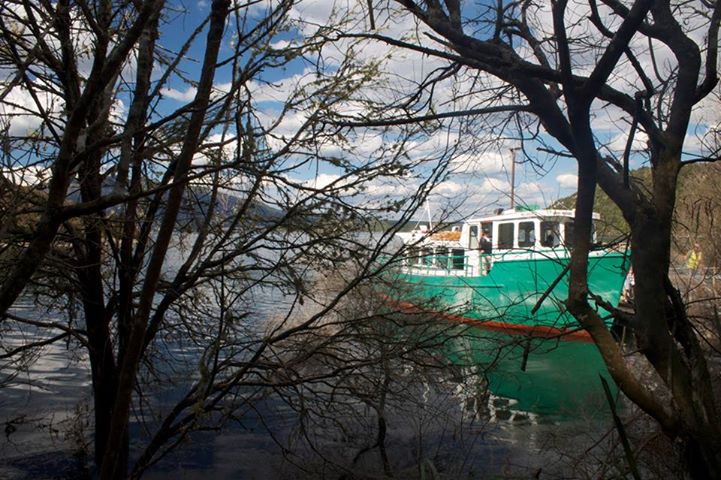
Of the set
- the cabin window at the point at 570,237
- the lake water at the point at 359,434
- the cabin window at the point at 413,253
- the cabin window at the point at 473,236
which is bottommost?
the lake water at the point at 359,434

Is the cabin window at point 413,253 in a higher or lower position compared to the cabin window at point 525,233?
lower

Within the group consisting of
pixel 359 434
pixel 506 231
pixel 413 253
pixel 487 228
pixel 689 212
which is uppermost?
pixel 487 228

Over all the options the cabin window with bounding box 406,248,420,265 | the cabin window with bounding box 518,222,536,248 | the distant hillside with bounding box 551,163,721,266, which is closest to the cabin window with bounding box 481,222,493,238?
the cabin window with bounding box 518,222,536,248

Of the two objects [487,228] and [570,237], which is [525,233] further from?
[570,237]

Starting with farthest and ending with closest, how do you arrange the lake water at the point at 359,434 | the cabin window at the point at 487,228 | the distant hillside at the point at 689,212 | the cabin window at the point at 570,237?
the cabin window at the point at 487,228
the lake water at the point at 359,434
the distant hillside at the point at 689,212
the cabin window at the point at 570,237

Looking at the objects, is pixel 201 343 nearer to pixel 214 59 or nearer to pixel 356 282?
pixel 356 282

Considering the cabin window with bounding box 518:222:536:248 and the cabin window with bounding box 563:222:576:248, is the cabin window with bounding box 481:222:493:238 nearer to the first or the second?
the cabin window with bounding box 518:222:536:248

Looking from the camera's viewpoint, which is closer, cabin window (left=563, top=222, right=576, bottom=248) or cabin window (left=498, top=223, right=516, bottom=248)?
cabin window (left=563, top=222, right=576, bottom=248)

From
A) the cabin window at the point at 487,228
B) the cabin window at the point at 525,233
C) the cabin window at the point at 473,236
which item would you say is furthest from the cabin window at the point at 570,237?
the cabin window at the point at 473,236

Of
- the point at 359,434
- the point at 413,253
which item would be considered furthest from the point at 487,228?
the point at 413,253

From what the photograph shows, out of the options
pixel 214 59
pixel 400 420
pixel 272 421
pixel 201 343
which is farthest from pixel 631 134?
pixel 272 421

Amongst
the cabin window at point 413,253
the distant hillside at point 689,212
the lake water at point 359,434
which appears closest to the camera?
the distant hillside at point 689,212

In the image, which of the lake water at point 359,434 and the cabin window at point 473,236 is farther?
the cabin window at point 473,236

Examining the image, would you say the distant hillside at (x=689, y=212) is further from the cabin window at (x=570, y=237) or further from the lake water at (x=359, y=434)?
the lake water at (x=359, y=434)
